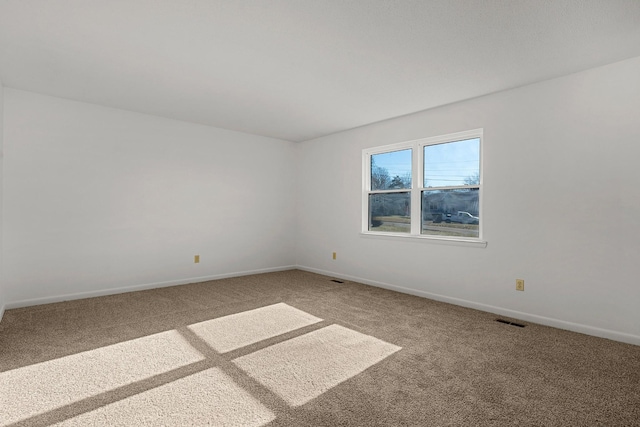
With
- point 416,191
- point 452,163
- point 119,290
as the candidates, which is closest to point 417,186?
point 416,191

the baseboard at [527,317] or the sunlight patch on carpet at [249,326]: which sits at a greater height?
the baseboard at [527,317]

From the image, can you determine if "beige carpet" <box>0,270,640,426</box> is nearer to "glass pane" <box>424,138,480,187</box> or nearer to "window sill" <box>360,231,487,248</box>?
"window sill" <box>360,231,487,248</box>

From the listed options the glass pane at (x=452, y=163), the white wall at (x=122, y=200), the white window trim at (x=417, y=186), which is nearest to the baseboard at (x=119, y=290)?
the white wall at (x=122, y=200)

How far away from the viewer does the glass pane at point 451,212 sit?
12.7 ft

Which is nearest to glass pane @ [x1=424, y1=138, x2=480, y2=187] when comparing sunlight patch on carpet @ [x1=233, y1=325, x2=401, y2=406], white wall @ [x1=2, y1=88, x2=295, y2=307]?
sunlight patch on carpet @ [x1=233, y1=325, x2=401, y2=406]

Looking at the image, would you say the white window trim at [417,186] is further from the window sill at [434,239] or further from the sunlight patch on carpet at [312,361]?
the sunlight patch on carpet at [312,361]

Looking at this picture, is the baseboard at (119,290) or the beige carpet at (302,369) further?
the baseboard at (119,290)

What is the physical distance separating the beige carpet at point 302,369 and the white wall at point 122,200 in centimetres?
65

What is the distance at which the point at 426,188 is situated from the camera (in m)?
4.30

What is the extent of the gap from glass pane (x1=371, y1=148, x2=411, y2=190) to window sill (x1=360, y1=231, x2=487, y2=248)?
698 millimetres

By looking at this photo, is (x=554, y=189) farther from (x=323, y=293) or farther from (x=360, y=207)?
(x=323, y=293)

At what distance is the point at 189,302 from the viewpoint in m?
3.88

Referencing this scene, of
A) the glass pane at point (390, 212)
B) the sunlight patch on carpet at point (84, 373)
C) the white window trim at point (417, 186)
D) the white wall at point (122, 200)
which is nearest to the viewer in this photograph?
the sunlight patch on carpet at point (84, 373)

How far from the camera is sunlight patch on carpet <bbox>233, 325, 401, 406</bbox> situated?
2039 millimetres
